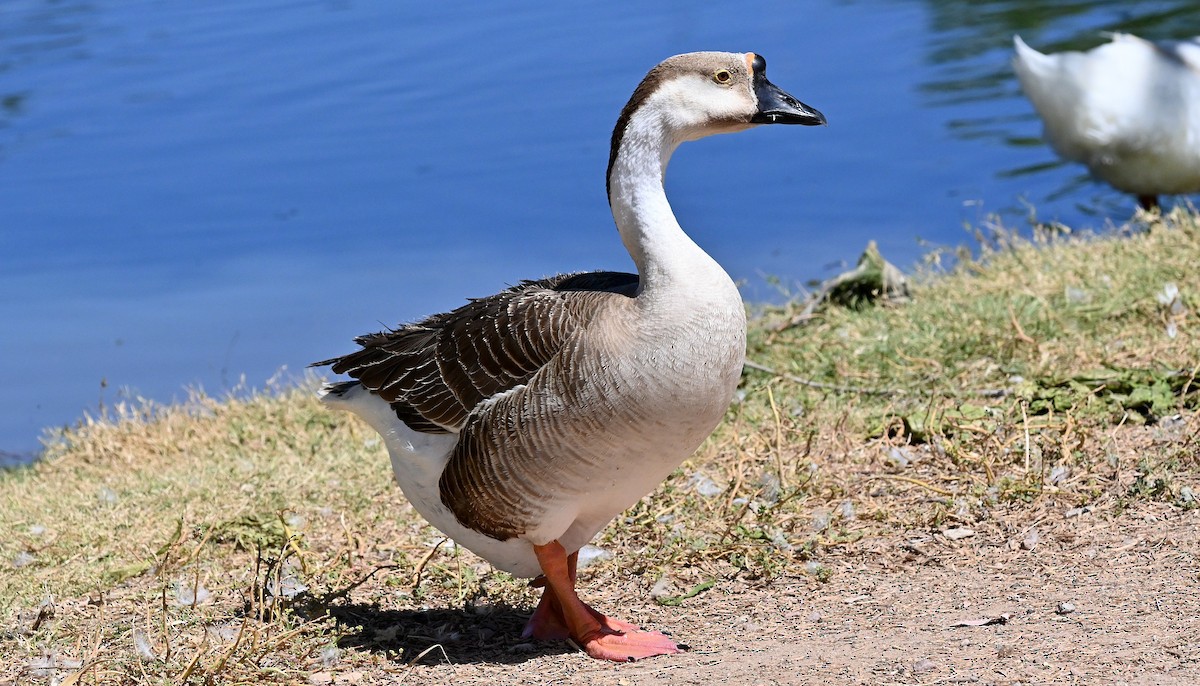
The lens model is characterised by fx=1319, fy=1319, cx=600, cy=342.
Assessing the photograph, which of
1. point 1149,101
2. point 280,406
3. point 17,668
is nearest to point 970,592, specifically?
point 17,668

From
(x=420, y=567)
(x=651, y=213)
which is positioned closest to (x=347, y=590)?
(x=420, y=567)

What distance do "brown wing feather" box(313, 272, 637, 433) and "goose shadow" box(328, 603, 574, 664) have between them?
74cm

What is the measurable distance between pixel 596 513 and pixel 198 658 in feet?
4.44

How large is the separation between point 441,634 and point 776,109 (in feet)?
7.11

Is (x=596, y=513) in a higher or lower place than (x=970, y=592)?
higher

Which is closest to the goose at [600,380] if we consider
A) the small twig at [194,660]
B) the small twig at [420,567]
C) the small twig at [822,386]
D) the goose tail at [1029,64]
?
the small twig at [420,567]

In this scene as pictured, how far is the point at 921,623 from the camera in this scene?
4285 mm

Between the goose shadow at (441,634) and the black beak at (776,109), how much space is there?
191 cm

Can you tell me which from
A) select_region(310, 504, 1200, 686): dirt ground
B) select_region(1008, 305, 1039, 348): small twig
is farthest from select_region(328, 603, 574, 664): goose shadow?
select_region(1008, 305, 1039, 348): small twig

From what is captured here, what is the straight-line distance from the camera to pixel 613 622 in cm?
458

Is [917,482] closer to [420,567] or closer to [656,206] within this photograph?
[656,206]

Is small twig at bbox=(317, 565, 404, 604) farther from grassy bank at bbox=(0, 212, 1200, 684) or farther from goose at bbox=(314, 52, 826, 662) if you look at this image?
goose at bbox=(314, 52, 826, 662)

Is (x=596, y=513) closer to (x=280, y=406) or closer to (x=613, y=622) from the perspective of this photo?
(x=613, y=622)

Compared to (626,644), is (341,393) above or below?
above
